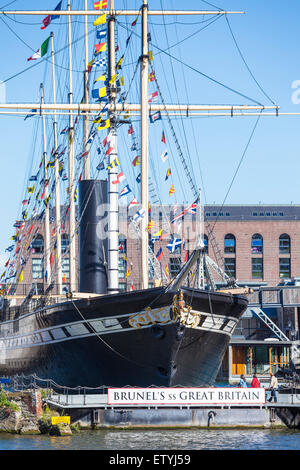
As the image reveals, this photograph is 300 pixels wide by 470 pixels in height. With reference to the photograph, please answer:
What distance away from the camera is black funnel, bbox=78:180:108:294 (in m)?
41.4

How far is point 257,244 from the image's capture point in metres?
84.4

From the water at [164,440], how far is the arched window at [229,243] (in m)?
54.7

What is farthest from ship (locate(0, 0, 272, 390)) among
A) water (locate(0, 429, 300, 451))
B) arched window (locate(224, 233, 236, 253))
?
arched window (locate(224, 233, 236, 253))

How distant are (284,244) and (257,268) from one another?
3.77 metres

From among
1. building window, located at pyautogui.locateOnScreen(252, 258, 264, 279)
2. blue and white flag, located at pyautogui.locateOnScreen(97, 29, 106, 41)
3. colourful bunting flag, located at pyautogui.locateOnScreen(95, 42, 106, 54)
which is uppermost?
blue and white flag, located at pyautogui.locateOnScreen(97, 29, 106, 41)

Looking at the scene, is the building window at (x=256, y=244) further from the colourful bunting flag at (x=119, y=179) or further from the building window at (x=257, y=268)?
the colourful bunting flag at (x=119, y=179)

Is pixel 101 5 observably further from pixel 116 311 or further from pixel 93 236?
pixel 116 311

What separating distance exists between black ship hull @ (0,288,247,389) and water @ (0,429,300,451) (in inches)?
144

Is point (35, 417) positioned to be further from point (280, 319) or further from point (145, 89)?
point (280, 319)

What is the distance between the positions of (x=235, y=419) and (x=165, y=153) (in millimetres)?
13994

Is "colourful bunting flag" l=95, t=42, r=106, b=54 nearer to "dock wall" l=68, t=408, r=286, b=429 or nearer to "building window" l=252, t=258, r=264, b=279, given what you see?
"dock wall" l=68, t=408, r=286, b=429

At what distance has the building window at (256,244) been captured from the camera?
84.1 metres

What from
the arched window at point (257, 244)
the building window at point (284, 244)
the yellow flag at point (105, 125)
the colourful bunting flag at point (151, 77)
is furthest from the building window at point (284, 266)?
the yellow flag at point (105, 125)

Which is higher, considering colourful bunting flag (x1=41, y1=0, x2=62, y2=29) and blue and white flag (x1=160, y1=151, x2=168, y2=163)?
colourful bunting flag (x1=41, y1=0, x2=62, y2=29)
